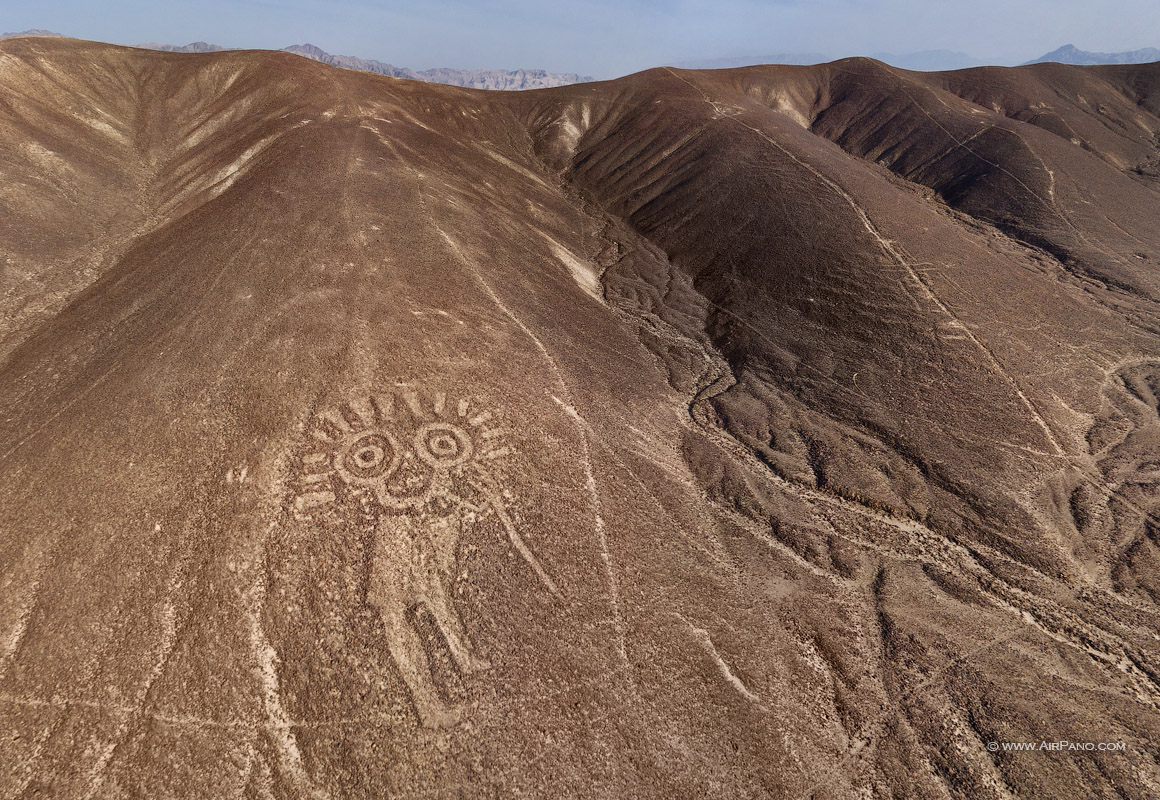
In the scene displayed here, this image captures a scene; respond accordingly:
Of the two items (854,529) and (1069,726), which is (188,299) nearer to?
(854,529)

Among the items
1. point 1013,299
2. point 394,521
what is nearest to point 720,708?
point 394,521

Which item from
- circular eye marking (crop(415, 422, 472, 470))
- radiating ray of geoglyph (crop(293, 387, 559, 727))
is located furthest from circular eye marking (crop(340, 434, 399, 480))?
circular eye marking (crop(415, 422, 472, 470))

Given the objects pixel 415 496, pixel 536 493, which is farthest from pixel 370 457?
pixel 536 493

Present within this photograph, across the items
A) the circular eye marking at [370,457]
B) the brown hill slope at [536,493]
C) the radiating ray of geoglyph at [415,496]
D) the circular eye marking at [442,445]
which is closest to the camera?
the brown hill slope at [536,493]

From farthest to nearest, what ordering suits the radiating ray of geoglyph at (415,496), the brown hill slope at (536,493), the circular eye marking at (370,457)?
the circular eye marking at (370,457) < the radiating ray of geoglyph at (415,496) < the brown hill slope at (536,493)

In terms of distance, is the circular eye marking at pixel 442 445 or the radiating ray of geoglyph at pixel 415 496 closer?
the radiating ray of geoglyph at pixel 415 496

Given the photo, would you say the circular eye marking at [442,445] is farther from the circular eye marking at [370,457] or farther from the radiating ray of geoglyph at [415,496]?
the circular eye marking at [370,457]

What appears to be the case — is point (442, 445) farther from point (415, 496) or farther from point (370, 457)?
point (370, 457)

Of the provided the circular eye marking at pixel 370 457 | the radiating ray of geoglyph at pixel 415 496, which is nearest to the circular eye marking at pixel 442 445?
the radiating ray of geoglyph at pixel 415 496
